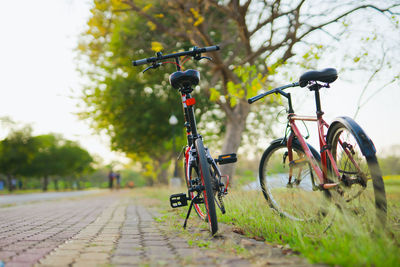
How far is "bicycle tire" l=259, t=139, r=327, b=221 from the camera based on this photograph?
2887 millimetres

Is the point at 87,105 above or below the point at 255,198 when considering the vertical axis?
above

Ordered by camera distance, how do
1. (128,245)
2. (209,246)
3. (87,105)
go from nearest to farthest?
(209,246), (128,245), (87,105)

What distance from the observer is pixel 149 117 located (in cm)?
1521

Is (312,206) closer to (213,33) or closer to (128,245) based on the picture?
(128,245)

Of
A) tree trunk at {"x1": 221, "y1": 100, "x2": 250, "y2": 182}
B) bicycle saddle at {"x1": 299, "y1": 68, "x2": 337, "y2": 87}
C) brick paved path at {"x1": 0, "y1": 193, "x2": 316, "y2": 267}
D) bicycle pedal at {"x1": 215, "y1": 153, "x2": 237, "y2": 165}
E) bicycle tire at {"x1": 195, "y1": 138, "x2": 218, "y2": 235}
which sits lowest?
brick paved path at {"x1": 0, "y1": 193, "x2": 316, "y2": 267}

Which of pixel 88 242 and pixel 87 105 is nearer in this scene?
pixel 88 242

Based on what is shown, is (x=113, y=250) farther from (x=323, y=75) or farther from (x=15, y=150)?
(x=15, y=150)

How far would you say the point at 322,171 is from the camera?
8.90 ft

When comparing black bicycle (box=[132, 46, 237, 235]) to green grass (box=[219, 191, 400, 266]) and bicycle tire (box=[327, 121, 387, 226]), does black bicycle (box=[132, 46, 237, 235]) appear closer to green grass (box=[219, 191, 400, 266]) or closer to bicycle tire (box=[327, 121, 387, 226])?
green grass (box=[219, 191, 400, 266])

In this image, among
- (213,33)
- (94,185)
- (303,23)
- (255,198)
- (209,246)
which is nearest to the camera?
(209,246)

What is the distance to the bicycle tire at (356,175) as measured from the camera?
6.81 ft

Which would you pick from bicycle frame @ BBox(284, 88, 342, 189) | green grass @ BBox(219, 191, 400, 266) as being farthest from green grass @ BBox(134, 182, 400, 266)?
bicycle frame @ BBox(284, 88, 342, 189)

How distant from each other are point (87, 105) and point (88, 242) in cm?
1266

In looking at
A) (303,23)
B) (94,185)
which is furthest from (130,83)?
(94,185)
